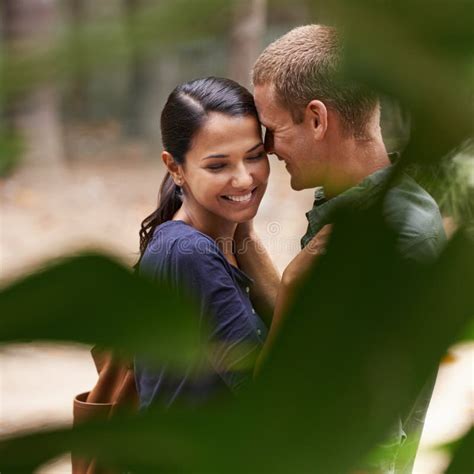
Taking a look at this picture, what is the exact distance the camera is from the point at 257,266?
1379 millimetres

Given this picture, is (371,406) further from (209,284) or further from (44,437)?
(209,284)

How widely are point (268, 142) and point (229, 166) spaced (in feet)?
0.22

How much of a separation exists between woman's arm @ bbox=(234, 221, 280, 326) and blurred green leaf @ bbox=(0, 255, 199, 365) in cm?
112

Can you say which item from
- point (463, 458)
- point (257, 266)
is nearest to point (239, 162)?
point (257, 266)

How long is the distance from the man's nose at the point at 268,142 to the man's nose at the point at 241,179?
50 mm

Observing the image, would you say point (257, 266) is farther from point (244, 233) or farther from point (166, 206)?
point (166, 206)

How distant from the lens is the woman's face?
1.20m

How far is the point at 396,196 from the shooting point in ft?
0.62

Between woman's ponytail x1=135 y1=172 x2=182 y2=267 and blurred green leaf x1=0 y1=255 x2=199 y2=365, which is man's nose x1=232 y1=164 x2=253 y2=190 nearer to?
woman's ponytail x1=135 y1=172 x2=182 y2=267

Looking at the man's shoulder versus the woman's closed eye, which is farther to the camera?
the woman's closed eye

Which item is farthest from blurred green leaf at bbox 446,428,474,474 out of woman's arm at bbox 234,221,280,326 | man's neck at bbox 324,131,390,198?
woman's arm at bbox 234,221,280,326

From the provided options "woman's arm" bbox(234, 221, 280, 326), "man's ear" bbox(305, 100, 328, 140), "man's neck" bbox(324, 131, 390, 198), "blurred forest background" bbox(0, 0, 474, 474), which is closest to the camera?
"blurred forest background" bbox(0, 0, 474, 474)

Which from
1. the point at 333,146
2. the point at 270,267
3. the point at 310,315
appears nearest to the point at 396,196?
the point at 310,315

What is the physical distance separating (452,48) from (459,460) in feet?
0.32
